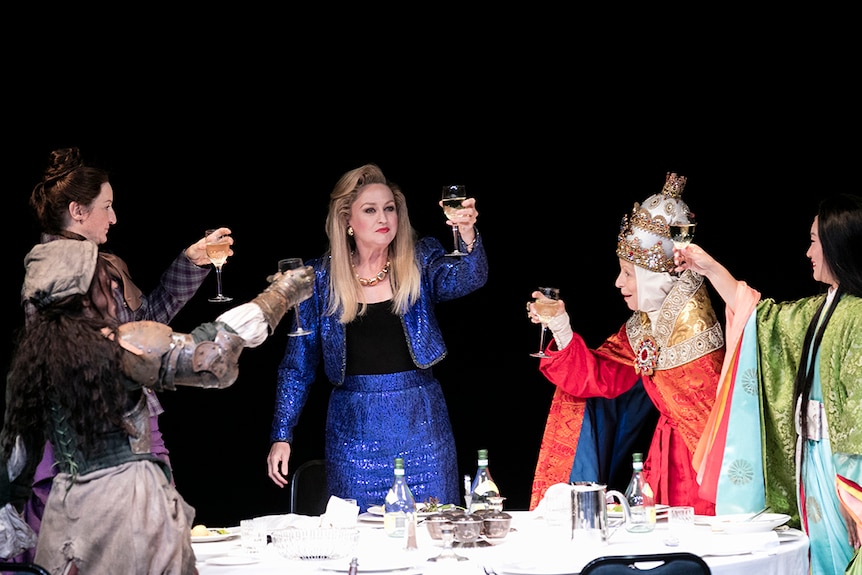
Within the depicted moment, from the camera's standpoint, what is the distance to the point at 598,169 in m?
5.23

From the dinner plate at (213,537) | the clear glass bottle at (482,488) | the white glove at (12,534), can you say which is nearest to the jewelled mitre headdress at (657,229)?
the clear glass bottle at (482,488)

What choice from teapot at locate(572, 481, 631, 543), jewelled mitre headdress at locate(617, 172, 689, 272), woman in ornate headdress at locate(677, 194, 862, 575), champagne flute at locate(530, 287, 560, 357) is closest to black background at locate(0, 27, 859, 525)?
jewelled mitre headdress at locate(617, 172, 689, 272)

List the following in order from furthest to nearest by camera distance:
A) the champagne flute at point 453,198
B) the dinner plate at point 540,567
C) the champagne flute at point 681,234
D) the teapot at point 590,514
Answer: the champagne flute at point 681,234
the champagne flute at point 453,198
the teapot at point 590,514
the dinner plate at point 540,567

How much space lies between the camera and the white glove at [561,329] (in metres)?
4.29

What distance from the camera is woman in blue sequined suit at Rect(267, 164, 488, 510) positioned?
13.4 feet

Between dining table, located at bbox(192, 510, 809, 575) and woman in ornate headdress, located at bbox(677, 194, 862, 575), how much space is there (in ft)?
1.03

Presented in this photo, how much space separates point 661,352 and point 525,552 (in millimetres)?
1433

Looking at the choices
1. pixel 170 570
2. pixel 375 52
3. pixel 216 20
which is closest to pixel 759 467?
pixel 170 570

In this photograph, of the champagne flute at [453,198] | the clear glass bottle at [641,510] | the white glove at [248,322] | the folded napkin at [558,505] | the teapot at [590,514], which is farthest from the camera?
the champagne flute at [453,198]

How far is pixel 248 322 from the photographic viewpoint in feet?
8.82

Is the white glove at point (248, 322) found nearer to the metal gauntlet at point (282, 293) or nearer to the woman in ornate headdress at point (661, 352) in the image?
the metal gauntlet at point (282, 293)

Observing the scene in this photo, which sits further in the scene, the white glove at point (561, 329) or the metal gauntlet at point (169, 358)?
the white glove at point (561, 329)

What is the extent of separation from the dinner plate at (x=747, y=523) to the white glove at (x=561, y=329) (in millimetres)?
1039

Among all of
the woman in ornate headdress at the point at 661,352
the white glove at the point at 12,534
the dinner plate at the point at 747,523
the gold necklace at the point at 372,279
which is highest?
the gold necklace at the point at 372,279
